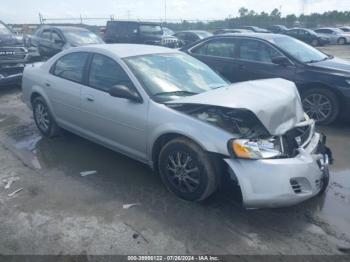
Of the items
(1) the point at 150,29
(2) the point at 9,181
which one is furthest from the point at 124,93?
(1) the point at 150,29

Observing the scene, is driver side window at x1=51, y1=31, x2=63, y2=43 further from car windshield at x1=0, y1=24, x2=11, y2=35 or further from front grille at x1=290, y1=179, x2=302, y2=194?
front grille at x1=290, y1=179, x2=302, y2=194

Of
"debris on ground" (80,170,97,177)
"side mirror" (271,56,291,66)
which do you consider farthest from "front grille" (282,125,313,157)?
"side mirror" (271,56,291,66)

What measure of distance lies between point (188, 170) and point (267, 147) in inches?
32.7

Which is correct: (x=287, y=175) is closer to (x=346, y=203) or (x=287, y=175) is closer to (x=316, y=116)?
(x=346, y=203)

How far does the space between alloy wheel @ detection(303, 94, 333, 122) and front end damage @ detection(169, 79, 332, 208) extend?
8.93 feet

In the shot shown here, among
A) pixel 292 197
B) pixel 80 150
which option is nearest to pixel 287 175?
pixel 292 197

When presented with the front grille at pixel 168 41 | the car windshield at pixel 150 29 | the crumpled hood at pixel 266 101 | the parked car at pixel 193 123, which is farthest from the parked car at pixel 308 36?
the crumpled hood at pixel 266 101

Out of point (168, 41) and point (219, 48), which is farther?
point (168, 41)

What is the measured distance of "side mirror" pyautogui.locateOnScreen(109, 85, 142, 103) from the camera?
3.76 metres

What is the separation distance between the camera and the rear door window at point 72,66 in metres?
4.68

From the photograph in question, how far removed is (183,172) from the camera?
3525mm

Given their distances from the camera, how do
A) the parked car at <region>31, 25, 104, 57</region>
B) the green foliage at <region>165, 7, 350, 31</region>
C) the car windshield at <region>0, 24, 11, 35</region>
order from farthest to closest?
the green foliage at <region>165, 7, 350, 31</region> → the parked car at <region>31, 25, 104, 57</region> → the car windshield at <region>0, 24, 11, 35</region>

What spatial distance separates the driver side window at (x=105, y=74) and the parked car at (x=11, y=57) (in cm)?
558

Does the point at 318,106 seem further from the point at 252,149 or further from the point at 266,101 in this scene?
the point at 252,149
